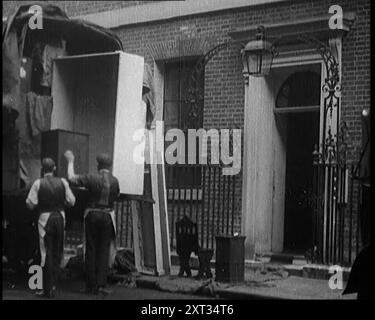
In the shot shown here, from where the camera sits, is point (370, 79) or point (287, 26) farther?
point (287, 26)

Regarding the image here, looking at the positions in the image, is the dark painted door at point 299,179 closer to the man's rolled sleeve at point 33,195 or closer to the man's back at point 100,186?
the man's back at point 100,186

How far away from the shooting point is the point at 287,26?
22.7 feet

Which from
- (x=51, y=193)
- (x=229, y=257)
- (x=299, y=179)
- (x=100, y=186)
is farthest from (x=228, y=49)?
(x=51, y=193)

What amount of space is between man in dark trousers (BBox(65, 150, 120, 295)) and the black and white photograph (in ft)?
0.04

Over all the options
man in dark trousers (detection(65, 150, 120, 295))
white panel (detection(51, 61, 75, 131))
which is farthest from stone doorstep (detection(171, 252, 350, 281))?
white panel (detection(51, 61, 75, 131))

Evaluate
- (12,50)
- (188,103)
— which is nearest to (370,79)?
(188,103)

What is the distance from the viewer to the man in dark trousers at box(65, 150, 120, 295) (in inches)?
268

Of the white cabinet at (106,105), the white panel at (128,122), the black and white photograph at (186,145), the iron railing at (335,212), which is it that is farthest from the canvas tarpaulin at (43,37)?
the iron railing at (335,212)

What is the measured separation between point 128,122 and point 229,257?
151cm

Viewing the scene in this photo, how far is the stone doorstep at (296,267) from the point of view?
21.9ft

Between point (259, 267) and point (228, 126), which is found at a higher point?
point (228, 126)

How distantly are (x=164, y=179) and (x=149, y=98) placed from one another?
0.75m

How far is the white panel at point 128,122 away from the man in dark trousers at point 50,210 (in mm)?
509

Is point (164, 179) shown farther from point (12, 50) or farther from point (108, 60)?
point (12, 50)
